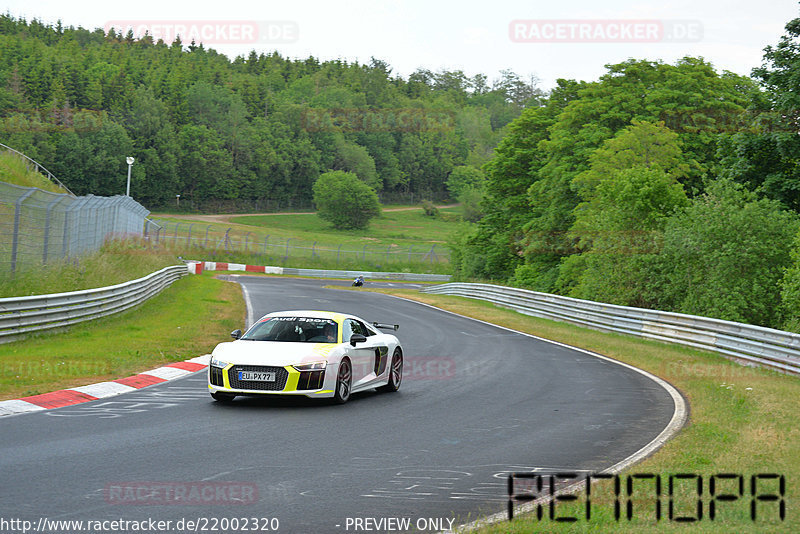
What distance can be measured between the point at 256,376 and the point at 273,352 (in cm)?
45

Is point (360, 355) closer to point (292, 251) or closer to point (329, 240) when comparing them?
point (292, 251)

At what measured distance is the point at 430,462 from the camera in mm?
8078

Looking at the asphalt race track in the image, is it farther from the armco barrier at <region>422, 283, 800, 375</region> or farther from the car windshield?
the armco barrier at <region>422, 283, 800, 375</region>

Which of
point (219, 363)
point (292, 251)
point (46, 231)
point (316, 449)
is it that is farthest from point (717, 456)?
point (292, 251)

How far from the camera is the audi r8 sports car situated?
11062 mm

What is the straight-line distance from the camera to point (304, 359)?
36.7 ft

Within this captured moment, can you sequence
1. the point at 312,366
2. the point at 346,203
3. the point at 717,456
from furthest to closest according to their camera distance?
the point at 346,203 → the point at 312,366 → the point at 717,456

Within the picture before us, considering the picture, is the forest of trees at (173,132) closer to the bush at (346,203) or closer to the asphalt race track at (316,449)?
the bush at (346,203)

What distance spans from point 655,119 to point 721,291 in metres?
21.9

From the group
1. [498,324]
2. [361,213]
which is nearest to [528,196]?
[498,324]

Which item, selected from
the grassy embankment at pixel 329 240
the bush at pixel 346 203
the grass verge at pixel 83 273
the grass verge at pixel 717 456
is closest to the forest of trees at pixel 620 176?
the grass verge at pixel 717 456

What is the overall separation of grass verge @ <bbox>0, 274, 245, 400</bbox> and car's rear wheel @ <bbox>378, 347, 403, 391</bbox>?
454cm

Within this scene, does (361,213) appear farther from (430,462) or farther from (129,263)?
(430,462)

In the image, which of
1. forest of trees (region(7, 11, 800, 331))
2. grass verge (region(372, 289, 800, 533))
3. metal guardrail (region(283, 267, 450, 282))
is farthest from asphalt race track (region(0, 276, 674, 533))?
metal guardrail (region(283, 267, 450, 282))
